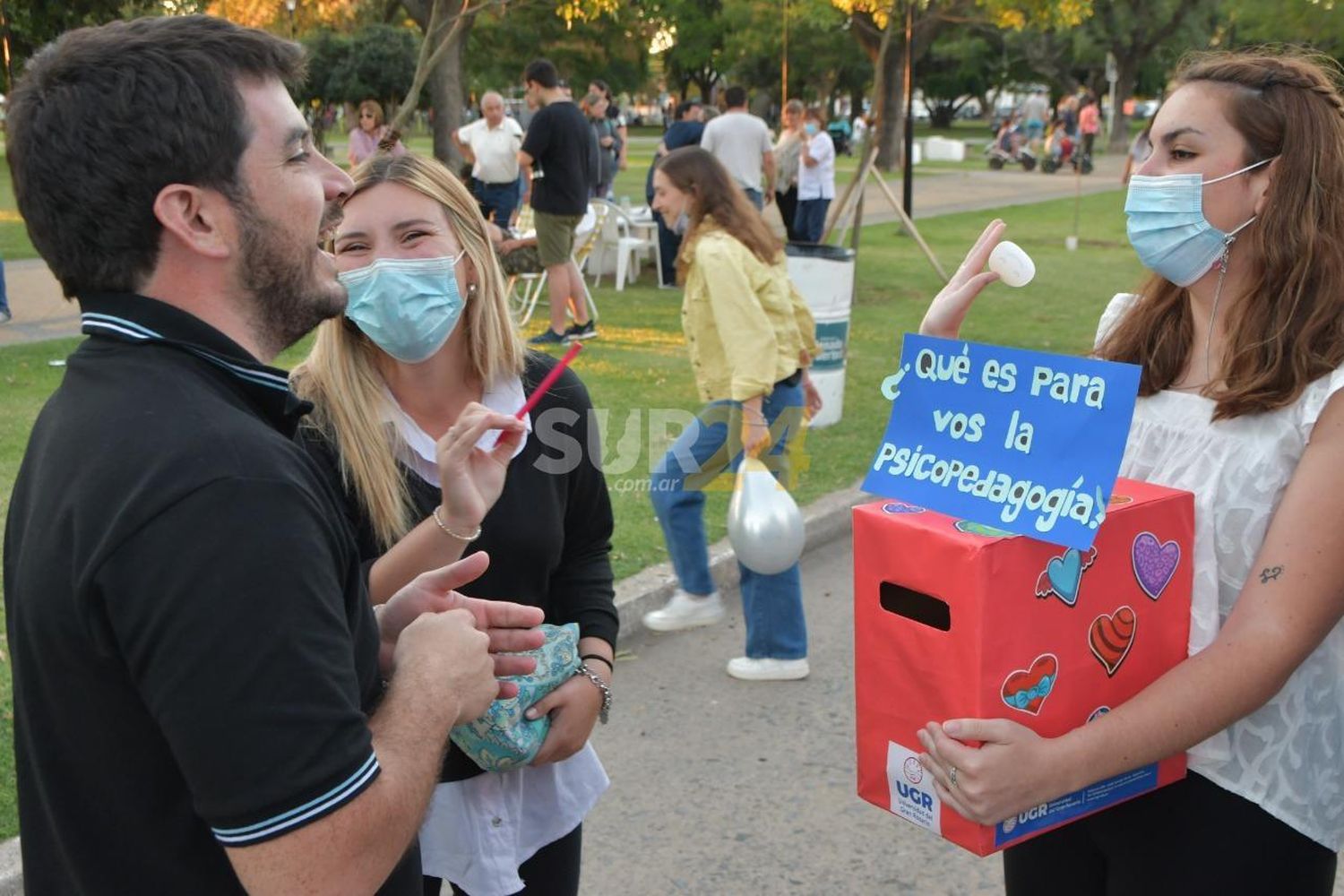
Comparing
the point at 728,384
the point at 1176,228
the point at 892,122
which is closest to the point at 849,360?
the point at 728,384

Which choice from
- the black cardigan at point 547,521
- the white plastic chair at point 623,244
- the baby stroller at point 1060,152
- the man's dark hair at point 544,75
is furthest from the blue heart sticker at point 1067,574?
the baby stroller at point 1060,152

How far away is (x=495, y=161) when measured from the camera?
12914 millimetres

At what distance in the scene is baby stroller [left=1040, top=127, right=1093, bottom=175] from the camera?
35594mm

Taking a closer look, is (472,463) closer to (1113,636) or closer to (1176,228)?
(1113,636)

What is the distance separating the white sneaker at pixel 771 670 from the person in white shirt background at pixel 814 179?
1074 cm

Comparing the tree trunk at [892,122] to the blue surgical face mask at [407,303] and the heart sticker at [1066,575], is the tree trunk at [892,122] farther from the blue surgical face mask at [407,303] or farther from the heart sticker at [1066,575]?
the heart sticker at [1066,575]

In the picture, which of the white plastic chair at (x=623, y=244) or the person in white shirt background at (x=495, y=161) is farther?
the white plastic chair at (x=623, y=244)

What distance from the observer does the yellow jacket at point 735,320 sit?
508cm

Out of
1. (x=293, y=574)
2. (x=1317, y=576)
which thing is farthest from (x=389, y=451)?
(x=1317, y=576)

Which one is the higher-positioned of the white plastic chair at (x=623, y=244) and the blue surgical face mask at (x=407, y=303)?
the blue surgical face mask at (x=407, y=303)

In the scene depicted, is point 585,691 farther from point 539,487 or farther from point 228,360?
point 228,360

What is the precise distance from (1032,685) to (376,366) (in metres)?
1.50

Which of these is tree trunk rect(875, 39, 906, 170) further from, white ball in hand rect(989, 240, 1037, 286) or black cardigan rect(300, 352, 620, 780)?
white ball in hand rect(989, 240, 1037, 286)

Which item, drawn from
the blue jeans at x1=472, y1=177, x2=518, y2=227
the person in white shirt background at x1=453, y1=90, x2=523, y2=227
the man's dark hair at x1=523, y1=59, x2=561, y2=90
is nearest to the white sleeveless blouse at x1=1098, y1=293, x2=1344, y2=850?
the man's dark hair at x1=523, y1=59, x2=561, y2=90
